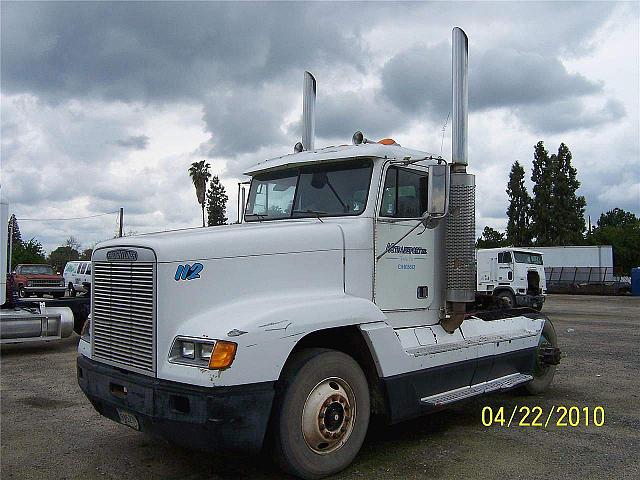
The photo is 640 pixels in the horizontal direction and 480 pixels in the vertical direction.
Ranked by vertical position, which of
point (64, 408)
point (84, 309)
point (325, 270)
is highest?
point (325, 270)

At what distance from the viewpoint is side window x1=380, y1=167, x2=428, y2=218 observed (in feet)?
19.5

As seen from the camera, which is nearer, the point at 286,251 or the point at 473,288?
the point at 286,251

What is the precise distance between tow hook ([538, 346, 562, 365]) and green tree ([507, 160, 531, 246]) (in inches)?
2016

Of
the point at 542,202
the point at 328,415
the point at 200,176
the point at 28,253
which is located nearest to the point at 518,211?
the point at 542,202

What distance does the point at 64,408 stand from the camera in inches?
295

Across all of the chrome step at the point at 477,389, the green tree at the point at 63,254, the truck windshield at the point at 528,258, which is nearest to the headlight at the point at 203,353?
the chrome step at the point at 477,389

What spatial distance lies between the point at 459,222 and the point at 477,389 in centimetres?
176

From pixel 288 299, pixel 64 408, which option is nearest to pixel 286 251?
pixel 288 299

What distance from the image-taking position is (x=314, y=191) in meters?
6.20

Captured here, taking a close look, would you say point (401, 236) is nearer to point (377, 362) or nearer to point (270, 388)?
point (377, 362)

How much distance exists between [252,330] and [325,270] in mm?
1220

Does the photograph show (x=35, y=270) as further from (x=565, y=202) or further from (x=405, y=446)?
(x=565, y=202)

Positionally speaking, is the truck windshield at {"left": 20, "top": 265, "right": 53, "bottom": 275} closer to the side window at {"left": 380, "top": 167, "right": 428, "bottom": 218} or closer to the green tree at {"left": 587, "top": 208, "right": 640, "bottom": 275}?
the side window at {"left": 380, "top": 167, "right": 428, "bottom": 218}
